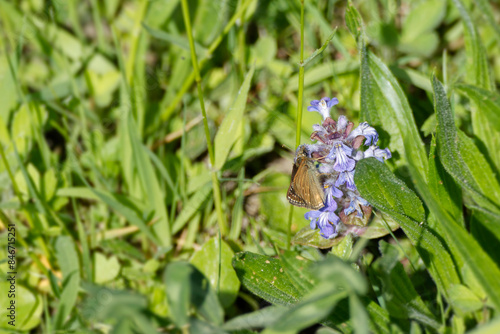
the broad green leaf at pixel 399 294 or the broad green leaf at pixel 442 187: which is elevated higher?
the broad green leaf at pixel 442 187

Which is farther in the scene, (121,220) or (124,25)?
(124,25)

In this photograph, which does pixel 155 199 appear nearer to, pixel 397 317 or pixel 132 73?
pixel 132 73

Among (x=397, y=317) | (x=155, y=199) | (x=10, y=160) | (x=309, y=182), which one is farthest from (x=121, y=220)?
(x=397, y=317)

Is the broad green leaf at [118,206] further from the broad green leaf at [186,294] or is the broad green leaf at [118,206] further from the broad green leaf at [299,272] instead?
the broad green leaf at [186,294]

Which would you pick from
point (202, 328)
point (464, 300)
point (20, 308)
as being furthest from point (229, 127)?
point (20, 308)

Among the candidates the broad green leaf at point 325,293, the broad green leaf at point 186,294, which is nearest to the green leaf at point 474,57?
the broad green leaf at point 325,293

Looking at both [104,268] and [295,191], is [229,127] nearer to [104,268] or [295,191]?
[295,191]
